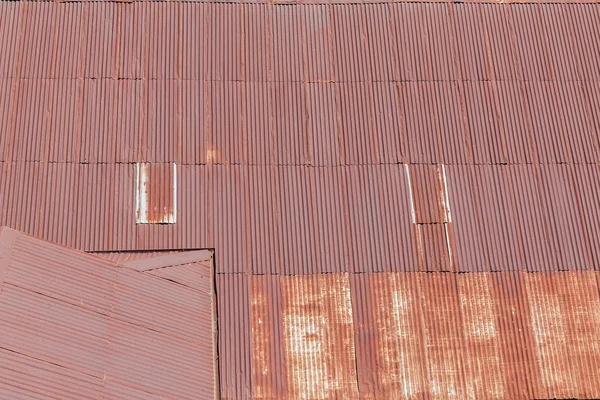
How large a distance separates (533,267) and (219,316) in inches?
627

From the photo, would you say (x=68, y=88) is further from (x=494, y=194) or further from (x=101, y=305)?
(x=494, y=194)

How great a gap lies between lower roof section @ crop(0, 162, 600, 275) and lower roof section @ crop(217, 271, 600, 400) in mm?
881

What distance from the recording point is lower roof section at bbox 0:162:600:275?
27.8 m

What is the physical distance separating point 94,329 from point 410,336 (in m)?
14.5

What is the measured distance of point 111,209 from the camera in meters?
28.1

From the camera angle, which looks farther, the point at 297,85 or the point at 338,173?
the point at 297,85

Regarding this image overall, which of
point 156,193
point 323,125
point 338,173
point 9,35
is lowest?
point 156,193

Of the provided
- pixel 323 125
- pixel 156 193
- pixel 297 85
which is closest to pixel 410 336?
pixel 323 125

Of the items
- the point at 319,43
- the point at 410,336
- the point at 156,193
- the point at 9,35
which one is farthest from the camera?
the point at 319,43

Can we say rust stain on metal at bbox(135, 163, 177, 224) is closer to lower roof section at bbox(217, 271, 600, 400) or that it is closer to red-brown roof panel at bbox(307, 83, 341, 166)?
lower roof section at bbox(217, 271, 600, 400)

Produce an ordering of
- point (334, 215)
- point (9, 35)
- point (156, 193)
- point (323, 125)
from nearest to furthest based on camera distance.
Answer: point (156, 193) → point (334, 215) → point (323, 125) → point (9, 35)

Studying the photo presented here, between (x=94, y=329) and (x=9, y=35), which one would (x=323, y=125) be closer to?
(x=94, y=329)

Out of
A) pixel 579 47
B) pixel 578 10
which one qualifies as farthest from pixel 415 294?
pixel 578 10

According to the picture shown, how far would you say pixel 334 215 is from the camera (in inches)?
1131
